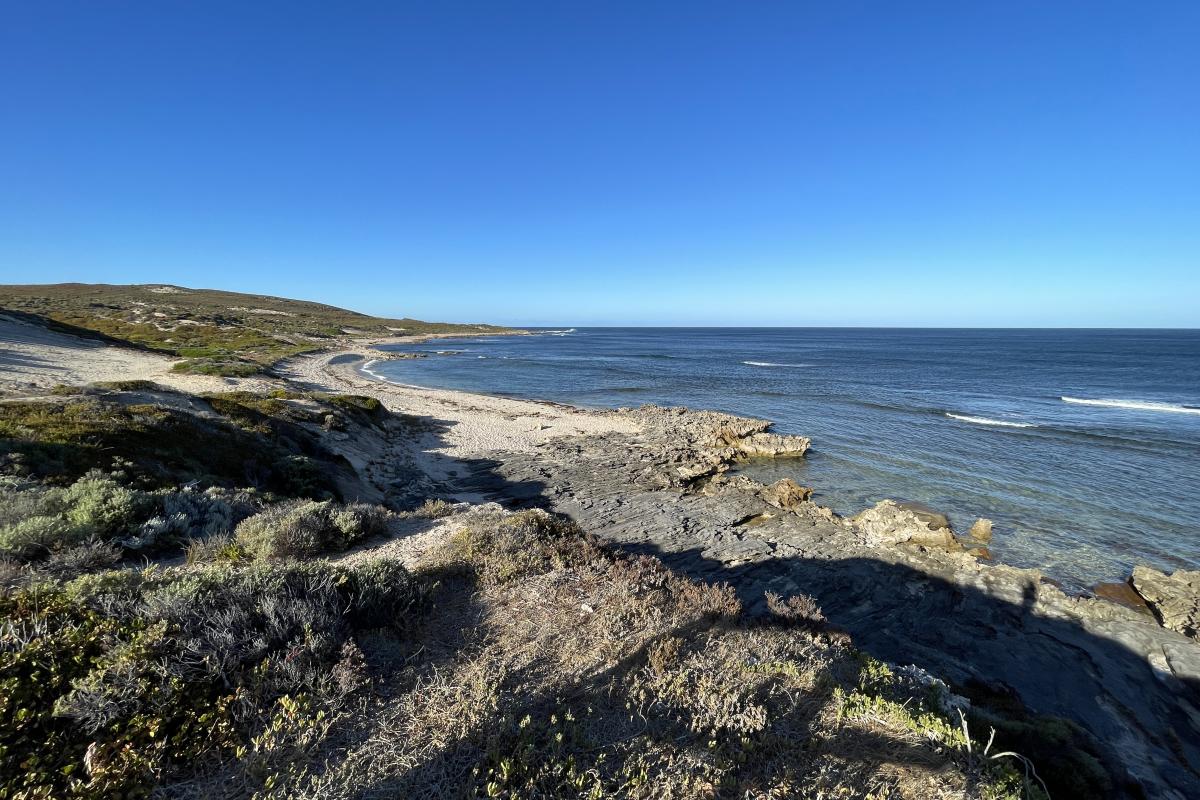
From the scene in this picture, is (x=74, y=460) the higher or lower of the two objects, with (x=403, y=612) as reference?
higher

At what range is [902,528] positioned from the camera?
572 inches

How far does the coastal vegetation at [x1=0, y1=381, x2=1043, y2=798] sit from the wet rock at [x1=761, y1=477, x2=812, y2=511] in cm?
1068

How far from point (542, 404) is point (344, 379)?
2059 cm

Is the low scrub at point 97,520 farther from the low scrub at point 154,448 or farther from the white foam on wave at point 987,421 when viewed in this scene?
the white foam on wave at point 987,421

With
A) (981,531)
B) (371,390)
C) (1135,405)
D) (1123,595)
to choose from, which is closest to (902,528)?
(981,531)

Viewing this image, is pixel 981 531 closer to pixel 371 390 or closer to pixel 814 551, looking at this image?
pixel 814 551

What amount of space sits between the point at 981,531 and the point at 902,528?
2.79 meters

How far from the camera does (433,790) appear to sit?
3.32m

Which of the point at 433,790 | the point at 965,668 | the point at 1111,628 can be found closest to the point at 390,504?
the point at 433,790

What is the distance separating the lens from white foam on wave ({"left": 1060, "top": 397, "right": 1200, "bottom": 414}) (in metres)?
36.8

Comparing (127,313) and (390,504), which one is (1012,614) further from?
(127,313)

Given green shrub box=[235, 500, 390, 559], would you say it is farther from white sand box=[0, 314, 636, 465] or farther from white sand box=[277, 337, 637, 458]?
white sand box=[277, 337, 637, 458]

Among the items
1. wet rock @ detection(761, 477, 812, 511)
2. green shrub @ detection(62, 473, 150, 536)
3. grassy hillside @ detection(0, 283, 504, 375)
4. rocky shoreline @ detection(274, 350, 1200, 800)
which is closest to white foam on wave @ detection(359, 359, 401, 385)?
grassy hillside @ detection(0, 283, 504, 375)

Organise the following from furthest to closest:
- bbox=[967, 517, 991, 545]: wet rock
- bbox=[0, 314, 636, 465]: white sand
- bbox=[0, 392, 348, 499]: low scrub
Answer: bbox=[0, 314, 636, 465]: white sand, bbox=[967, 517, 991, 545]: wet rock, bbox=[0, 392, 348, 499]: low scrub
